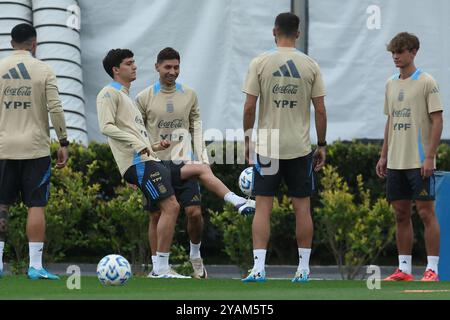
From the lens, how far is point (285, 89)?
10.0 metres

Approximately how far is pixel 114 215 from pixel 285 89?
3780 mm

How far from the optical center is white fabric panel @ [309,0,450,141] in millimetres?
16547

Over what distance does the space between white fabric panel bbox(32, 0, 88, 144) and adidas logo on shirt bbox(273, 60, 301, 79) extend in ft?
20.8

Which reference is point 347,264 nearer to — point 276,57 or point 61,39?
point 276,57

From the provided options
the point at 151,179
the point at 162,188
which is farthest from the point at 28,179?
the point at 162,188

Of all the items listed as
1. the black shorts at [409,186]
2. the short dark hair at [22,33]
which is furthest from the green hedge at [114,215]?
the short dark hair at [22,33]

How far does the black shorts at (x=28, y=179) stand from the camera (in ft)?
35.1

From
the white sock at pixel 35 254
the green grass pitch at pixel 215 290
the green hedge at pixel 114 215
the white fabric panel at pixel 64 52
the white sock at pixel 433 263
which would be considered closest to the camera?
the green grass pitch at pixel 215 290

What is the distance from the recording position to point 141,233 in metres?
13.1

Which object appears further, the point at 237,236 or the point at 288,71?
the point at 237,236

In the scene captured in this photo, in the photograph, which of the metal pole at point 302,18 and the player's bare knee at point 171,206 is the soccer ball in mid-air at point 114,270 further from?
the metal pole at point 302,18

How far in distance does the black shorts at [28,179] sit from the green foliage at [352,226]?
3.59 m

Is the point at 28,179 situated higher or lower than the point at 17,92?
lower

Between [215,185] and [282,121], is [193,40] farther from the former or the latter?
[282,121]
